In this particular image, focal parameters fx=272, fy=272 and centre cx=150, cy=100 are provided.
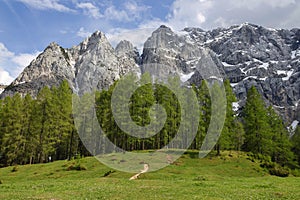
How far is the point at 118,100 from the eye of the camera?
49.1m

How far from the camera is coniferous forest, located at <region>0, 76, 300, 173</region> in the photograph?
48.8 m

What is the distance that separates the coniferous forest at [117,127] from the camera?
4881cm

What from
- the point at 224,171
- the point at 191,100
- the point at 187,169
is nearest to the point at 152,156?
the point at 187,169

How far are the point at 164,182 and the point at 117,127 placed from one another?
30414mm

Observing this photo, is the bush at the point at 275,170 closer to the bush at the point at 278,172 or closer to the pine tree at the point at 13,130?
the bush at the point at 278,172

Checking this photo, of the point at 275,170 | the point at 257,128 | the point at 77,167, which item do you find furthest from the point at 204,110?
the point at 77,167

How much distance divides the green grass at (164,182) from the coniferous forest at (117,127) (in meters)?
6.97

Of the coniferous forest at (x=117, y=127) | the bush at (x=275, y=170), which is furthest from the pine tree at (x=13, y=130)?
the bush at (x=275, y=170)

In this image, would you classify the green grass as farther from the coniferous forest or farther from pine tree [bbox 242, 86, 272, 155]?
the coniferous forest

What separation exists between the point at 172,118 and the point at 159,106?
3.56 metres

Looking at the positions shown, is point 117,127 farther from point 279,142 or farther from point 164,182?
point 279,142

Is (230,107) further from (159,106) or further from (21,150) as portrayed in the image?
(21,150)

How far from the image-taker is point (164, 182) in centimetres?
2423

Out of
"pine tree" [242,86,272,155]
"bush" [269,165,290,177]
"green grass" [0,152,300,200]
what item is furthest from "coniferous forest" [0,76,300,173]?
"bush" [269,165,290,177]
